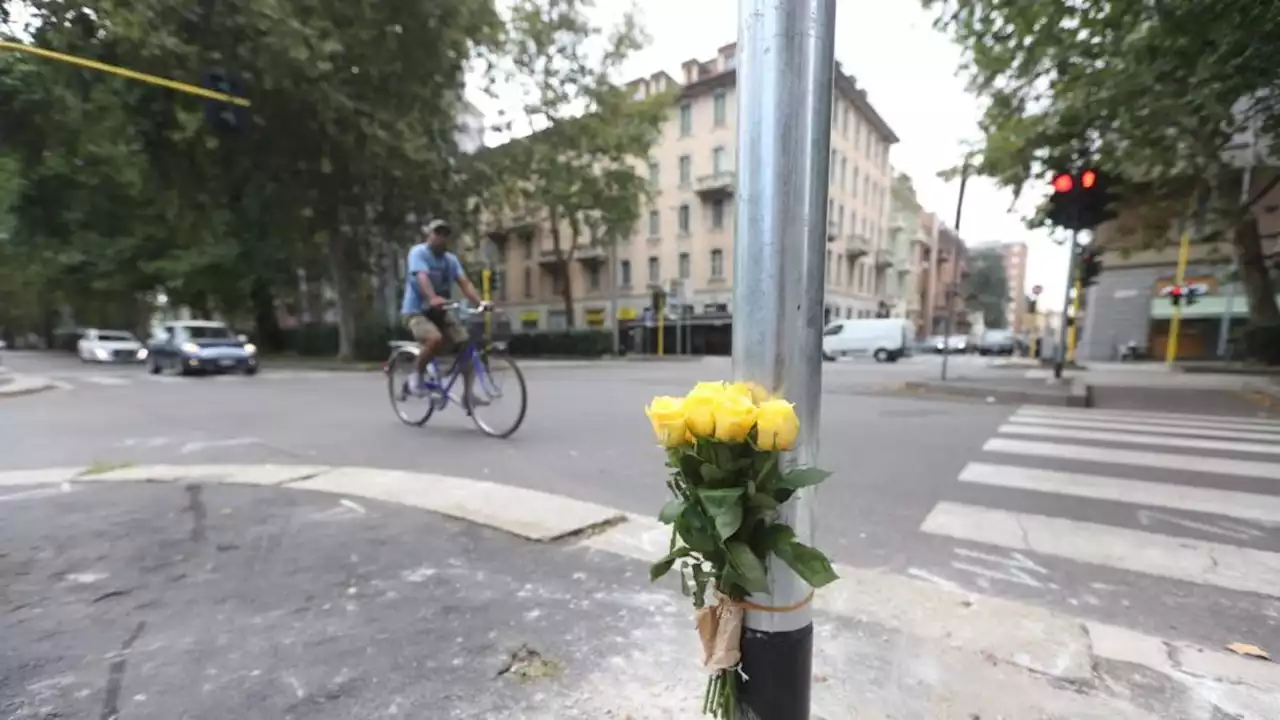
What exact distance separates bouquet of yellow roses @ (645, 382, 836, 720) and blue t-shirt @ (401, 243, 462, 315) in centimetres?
A: 515

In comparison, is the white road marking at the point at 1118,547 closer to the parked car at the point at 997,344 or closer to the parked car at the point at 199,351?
the parked car at the point at 199,351

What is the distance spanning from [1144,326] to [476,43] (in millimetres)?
29800

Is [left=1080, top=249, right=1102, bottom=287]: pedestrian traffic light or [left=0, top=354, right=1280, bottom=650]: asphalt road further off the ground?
[left=1080, top=249, right=1102, bottom=287]: pedestrian traffic light

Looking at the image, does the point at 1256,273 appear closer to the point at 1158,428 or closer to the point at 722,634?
the point at 1158,428

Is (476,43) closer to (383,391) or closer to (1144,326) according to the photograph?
(383,391)

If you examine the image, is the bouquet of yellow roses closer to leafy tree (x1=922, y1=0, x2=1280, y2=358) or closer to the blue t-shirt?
the blue t-shirt

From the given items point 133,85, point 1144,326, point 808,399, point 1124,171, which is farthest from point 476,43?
point 1144,326

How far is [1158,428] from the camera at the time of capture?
6.86 meters

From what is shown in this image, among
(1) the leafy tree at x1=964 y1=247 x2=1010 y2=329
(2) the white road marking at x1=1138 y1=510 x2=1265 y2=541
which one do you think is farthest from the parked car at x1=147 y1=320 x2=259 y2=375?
(1) the leafy tree at x1=964 y1=247 x2=1010 y2=329

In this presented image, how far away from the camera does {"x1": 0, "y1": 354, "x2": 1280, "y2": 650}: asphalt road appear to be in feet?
9.30

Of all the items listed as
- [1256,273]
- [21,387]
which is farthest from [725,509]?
[1256,273]

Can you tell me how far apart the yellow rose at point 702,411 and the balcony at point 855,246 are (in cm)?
4682

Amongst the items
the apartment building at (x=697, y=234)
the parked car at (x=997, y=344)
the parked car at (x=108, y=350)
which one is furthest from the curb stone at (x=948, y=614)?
the parked car at (x=997, y=344)

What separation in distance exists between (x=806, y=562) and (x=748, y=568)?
0.37 feet
